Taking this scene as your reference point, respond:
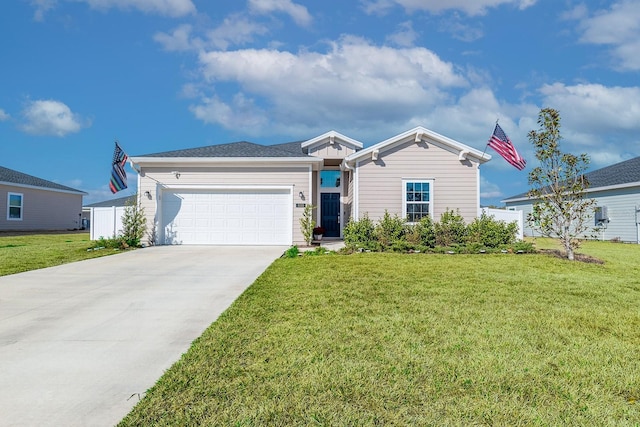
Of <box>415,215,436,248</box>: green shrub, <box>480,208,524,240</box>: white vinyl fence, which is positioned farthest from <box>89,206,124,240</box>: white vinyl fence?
<box>480,208,524,240</box>: white vinyl fence

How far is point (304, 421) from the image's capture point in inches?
88.7

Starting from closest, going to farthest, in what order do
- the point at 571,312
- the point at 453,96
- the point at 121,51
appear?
1. the point at 571,312
2. the point at 121,51
3. the point at 453,96

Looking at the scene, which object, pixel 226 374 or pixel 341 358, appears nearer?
pixel 226 374

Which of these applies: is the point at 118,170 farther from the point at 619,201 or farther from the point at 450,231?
the point at 619,201

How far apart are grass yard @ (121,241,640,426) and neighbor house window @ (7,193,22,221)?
2548 centimetres

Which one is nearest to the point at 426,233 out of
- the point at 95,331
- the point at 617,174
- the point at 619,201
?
the point at 95,331

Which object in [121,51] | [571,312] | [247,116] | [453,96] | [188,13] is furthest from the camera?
[247,116]

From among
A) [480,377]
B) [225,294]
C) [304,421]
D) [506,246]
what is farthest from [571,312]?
[506,246]

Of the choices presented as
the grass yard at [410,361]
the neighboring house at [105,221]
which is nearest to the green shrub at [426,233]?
the grass yard at [410,361]

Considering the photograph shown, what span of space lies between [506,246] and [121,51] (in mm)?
17025

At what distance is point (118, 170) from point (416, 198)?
11.6 metres

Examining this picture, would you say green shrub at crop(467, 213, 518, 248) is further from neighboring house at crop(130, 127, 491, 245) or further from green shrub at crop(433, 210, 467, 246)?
neighboring house at crop(130, 127, 491, 245)

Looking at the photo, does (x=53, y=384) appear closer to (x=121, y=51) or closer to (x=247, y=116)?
(x=121, y=51)

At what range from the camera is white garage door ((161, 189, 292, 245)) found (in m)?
14.7
